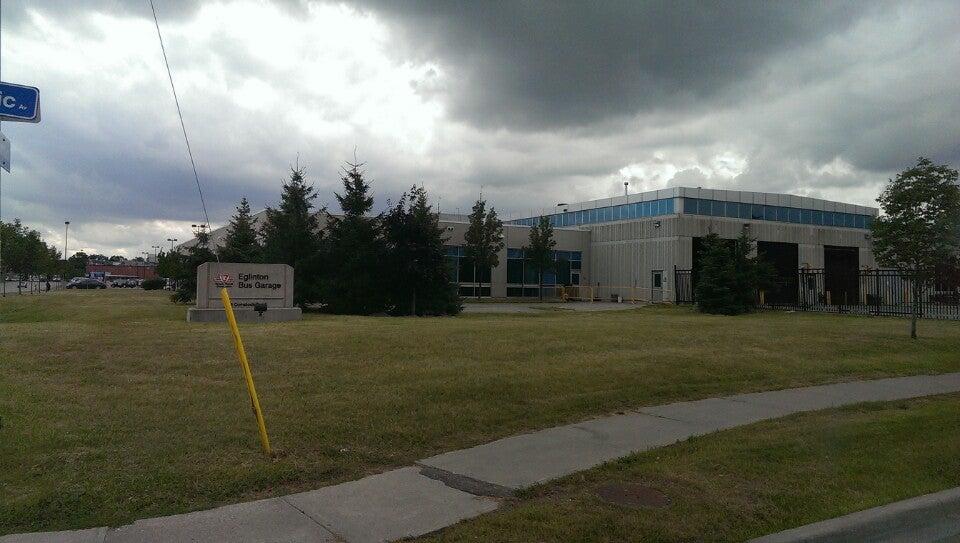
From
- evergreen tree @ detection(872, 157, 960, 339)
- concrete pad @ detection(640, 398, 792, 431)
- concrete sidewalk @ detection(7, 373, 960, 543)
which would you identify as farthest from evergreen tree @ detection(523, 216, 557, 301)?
concrete sidewalk @ detection(7, 373, 960, 543)

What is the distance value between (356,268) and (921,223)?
17.4m

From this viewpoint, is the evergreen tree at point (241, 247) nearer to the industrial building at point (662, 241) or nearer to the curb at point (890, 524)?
the industrial building at point (662, 241)

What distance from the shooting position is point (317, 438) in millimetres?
7117

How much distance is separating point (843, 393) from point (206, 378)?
30.4ft

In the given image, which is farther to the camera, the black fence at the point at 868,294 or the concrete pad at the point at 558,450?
the black fence at the point at 868,294

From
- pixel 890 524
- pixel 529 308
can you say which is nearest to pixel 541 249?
pixel 529 308

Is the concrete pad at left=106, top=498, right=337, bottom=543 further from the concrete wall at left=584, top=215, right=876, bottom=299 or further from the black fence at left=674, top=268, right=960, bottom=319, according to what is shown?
the concrete wall at left=584, top=215, right=876, bottom=299

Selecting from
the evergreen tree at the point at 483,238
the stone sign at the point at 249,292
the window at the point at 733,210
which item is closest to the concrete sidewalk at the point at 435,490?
the stone sign at the point at 249,292

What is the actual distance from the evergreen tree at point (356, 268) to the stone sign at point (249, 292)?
4.09 meters

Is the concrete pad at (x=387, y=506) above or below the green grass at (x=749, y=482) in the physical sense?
below

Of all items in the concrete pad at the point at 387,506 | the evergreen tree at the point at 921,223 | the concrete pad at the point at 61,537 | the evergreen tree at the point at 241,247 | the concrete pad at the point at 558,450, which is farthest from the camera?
the evergreen tree at the point at 241,247

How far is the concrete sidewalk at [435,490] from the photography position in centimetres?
495

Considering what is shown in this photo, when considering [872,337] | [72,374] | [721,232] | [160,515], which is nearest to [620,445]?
[160,515]

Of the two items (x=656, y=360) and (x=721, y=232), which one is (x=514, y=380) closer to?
(x=656, y=360)
